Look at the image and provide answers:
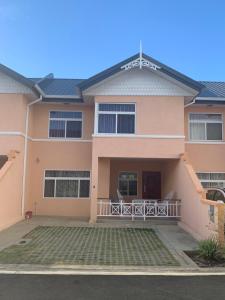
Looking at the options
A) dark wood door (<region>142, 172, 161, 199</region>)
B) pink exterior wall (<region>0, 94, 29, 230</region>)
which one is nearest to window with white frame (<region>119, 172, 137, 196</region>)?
dark wood door (<region>142, 172, 161, 199</region>)

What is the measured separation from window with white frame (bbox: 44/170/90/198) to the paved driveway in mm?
3886

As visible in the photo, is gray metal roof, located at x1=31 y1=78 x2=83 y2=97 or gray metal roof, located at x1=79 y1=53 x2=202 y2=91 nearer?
gray metal roof, located at x1=79 y1=53 x2=202 y2=91

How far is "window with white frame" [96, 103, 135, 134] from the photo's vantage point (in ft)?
54.4

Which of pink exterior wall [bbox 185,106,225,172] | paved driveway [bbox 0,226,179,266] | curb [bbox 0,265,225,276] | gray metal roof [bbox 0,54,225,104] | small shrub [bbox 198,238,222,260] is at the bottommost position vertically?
curb [bbox 0,265,225,276]

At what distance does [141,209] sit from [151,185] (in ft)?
13.6

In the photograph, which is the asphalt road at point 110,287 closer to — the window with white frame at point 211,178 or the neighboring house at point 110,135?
the neighboring house at point 110,135

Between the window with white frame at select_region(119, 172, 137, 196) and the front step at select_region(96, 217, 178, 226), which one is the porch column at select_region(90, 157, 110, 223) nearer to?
the front step at select_region(96, 217, 178, 226)

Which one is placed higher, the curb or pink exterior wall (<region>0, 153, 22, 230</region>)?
pink exterior wall (<region>0, 153, 22, 230</region>)

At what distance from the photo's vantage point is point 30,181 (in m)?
18.1

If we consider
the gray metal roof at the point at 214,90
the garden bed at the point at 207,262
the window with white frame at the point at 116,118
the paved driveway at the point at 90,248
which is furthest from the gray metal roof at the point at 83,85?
the garden bed at the point at 207,262

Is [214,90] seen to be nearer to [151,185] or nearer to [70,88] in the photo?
[151,185]

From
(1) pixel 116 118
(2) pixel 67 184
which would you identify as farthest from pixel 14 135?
(1) pixel 116 118

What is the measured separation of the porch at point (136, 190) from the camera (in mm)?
16156

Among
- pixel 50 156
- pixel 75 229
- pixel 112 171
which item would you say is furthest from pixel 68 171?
pixel 75 229
